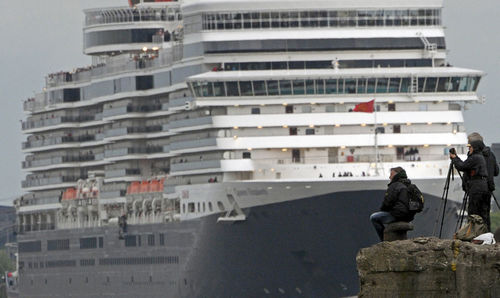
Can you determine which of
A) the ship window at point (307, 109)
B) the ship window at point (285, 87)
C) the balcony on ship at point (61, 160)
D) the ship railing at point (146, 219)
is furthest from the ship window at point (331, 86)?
the balcony on ship at point (61, 160)

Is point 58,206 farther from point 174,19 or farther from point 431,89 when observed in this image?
point 431,89

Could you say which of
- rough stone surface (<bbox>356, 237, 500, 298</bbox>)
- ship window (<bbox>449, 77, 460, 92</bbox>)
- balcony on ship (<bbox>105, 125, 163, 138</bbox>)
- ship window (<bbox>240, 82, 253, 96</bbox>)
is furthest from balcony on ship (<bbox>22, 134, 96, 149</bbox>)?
rough stone surface (<bbox>356, 237, 500, 298</bbox>)

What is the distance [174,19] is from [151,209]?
10421 mm

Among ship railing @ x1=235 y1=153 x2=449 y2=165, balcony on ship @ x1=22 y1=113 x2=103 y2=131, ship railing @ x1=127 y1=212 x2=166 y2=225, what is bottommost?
ship railing @ x1=127 y1=212 x2=166 y2=225

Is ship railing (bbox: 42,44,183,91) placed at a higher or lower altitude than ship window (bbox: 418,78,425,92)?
higher

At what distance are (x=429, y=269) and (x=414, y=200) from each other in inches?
161

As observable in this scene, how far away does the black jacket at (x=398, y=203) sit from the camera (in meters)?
22.7

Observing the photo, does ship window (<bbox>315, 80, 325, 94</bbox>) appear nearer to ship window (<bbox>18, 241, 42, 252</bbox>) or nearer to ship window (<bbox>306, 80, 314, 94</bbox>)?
ship window (<bbox>306, 80, 314, 94</bbox>)

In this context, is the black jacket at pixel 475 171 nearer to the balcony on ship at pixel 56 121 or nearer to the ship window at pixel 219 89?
the ship window at pixel 219 89

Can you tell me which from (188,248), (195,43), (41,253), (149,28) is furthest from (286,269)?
(41,253)

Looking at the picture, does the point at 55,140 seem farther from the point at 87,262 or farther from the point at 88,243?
the point at 87,262

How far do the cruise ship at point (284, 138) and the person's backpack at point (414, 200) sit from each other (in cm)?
3848

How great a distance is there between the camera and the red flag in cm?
6388

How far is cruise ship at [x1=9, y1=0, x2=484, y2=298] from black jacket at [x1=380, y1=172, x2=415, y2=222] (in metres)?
38.5
